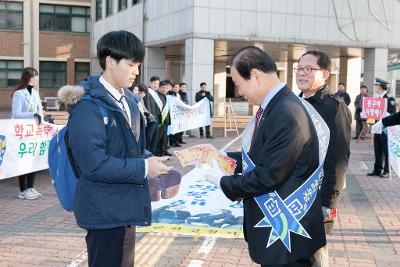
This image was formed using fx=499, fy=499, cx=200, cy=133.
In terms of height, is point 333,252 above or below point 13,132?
below

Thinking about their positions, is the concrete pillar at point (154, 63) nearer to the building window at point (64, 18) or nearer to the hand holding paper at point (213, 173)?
the building window at point (64, 18)

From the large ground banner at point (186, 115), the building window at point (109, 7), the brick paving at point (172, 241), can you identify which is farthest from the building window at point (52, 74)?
the brick paving at point (172, 241)

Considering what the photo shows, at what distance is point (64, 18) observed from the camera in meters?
37.6

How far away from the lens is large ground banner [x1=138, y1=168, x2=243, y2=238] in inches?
213

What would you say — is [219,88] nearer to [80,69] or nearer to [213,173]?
[80,69]

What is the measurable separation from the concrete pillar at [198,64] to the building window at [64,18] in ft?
71.9

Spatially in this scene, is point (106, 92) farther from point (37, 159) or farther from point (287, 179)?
point (37, 159)

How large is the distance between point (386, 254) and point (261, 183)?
3.74 m

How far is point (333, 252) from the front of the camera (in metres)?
5.53

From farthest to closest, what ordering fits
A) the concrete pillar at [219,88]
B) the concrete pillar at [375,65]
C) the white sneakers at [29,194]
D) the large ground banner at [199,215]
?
the concrete pillar at [219,88] < the concrete pillar at [375,65] < the white sneakers at [29,194] < the large ground banner at [199,215]

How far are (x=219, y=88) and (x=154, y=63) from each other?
255 inches

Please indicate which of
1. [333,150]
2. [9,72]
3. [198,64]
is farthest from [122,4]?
[333,150]

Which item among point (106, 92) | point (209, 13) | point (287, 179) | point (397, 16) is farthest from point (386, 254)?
point (397, 16)

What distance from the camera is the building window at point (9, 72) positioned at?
36125 millimetres
